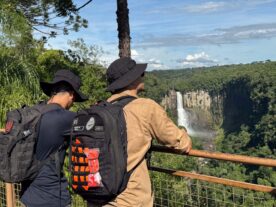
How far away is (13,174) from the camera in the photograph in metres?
2.84

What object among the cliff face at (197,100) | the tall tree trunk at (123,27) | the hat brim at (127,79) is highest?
the tall tree trunk at (123,27)

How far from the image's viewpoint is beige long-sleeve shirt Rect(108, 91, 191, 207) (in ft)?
8.27

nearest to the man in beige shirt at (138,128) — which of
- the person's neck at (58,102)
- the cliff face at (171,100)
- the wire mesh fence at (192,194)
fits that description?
the person's neck at (58,102)

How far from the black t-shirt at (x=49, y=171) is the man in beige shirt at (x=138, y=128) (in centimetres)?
40

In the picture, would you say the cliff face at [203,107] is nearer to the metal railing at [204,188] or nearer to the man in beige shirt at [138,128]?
the metal railing at [204,188]

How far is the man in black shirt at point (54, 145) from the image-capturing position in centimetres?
280

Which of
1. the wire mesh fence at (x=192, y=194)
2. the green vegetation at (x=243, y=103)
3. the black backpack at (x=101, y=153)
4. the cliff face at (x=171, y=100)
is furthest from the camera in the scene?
the cliff face at (x=171, y=100)

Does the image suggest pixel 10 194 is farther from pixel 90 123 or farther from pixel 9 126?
pixel 90 123

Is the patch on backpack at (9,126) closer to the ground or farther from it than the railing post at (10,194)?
farther from it

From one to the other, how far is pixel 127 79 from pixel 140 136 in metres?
0.33

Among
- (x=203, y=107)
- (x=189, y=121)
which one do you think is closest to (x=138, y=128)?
(x=189, y=121)

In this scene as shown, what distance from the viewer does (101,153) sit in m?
2.45

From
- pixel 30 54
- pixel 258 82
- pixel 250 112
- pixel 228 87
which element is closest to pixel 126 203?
pixel 30 54

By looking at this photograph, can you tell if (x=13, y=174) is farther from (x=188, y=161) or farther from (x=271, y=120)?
(x=271, y=120)
